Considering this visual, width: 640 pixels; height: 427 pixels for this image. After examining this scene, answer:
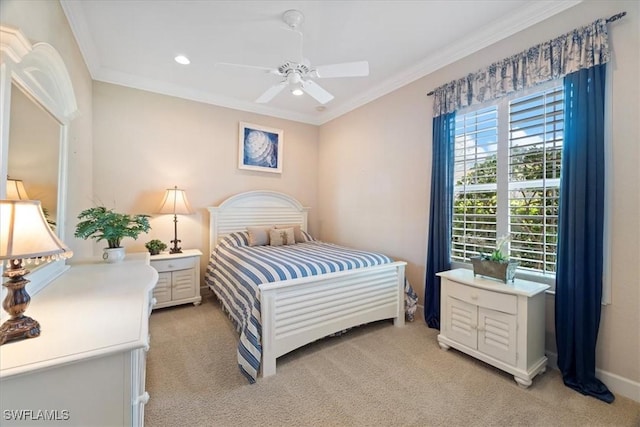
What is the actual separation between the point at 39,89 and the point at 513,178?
3427 mm

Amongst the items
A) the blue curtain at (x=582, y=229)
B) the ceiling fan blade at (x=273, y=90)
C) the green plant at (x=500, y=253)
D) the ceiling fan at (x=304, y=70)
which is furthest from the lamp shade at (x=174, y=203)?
the blue curtain at (x=582, y=229)

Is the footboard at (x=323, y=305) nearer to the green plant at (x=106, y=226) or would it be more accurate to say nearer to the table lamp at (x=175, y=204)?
the green plant at (x=106, y=226)

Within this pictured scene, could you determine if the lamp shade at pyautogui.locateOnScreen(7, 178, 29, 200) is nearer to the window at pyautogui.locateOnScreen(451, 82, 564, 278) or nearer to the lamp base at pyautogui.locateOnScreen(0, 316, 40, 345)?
the lamp base at pyautogui.locateOnScreen(0, 316, 40, 345)

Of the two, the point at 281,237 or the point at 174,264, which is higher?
the point at 281,237

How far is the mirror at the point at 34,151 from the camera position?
1.33 meters

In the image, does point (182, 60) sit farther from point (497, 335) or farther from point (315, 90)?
point (497, 335)

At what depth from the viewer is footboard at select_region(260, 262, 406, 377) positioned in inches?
84.2

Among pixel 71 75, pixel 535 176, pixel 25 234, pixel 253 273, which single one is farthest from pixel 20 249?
pixel 535 176

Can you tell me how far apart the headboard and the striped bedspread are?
548mm

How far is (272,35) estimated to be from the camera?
260 cm

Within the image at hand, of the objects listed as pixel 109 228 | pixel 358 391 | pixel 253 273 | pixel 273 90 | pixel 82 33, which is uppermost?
pixel 82 33

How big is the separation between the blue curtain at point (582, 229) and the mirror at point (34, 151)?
330 cm

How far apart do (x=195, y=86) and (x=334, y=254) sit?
2.88 m

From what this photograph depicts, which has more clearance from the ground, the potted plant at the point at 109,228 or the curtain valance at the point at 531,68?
the curtain valance at the point at 531,68
